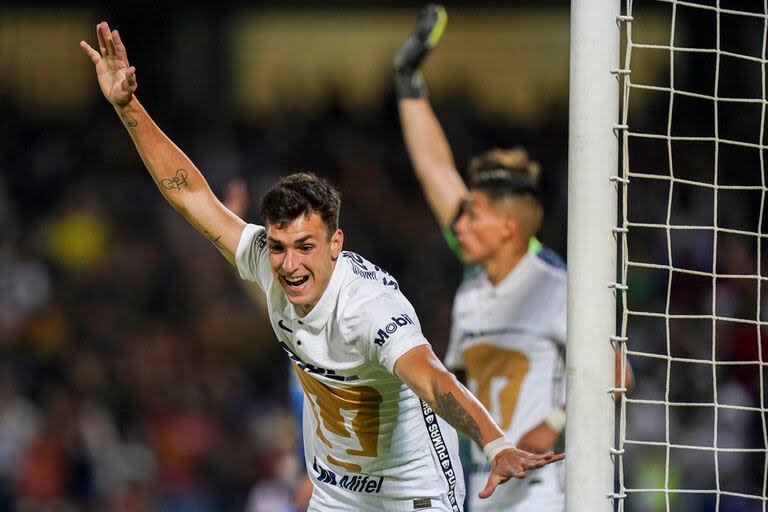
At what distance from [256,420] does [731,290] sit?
4.43 meters

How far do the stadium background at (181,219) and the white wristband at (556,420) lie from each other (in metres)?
2.47

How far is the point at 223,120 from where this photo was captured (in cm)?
1501

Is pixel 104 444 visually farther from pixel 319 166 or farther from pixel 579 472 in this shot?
pixel 579 472

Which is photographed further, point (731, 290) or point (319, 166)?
point (319, 166)

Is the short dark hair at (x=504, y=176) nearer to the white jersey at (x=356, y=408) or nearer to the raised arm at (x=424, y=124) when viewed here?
the raised arm at (x=424, y=124)

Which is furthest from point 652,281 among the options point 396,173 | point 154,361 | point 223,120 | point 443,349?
point 223,120

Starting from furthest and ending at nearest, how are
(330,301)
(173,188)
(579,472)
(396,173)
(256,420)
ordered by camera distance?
1. (396,173)
2. (256,420)
3. (173,188)
4. (330,301)
5. (579,472)

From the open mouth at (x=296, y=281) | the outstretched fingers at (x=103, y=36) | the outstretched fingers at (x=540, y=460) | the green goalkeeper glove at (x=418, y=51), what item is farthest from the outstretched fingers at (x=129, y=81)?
the green goalkeeper glove at (x=418, y=51)

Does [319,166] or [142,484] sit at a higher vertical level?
[319,166]

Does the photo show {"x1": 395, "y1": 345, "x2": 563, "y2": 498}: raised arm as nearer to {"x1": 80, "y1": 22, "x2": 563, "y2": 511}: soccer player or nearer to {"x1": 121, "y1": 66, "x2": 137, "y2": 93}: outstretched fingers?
{"x1": 80, "y1": 22, "x2": 563, "y2": 511}: soccer player

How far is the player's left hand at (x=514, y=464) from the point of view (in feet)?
11.8

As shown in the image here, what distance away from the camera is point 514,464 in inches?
144

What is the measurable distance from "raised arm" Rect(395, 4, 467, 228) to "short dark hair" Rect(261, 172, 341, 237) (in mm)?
2309

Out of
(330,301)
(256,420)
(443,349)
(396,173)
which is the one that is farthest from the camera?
(396,173)
